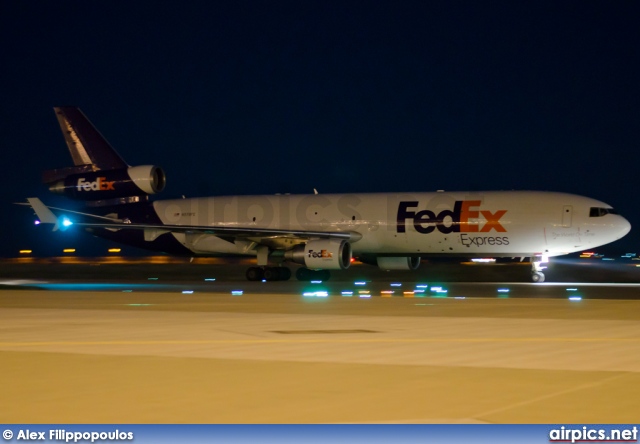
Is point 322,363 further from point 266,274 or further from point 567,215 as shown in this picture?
point 266,274

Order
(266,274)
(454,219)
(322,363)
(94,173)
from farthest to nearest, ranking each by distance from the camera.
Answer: (94,173) → (266,274) → (454,219) → (322,363)

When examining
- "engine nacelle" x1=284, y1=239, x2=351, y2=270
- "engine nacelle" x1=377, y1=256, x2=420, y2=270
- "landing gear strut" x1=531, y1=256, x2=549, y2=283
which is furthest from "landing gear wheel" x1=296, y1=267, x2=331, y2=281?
"landing gear strut" x1=531, y1=256, x2=549, y2=283

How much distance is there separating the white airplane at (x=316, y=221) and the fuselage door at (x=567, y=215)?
0.04 m

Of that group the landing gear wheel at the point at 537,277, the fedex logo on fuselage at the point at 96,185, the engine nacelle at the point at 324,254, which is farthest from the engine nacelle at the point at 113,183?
the landing gear wheel at the point at 537,277

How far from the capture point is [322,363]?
1116 cm

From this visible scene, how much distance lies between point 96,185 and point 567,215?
21.9m

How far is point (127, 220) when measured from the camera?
4338 cm

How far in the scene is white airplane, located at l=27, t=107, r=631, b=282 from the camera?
35.3 metres

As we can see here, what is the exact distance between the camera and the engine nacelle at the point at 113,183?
138ft

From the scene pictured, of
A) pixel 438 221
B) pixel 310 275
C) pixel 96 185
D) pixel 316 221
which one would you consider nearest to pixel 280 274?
pixel 310 275

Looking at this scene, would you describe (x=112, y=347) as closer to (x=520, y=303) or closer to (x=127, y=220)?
(x=520, y=303)

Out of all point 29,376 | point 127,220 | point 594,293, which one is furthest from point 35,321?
point 127,220

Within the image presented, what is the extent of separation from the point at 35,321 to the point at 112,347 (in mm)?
5261

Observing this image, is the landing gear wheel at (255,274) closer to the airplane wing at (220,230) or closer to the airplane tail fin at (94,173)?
the airplane wing at (220,230)
